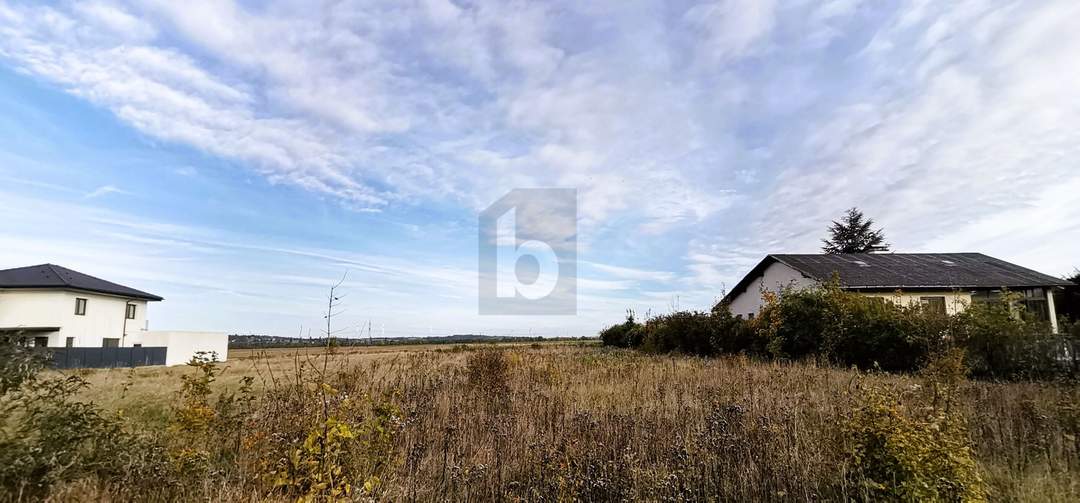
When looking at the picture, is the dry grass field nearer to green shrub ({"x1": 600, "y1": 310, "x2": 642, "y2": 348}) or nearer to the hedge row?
the hedge row

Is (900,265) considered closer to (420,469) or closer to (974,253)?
(974,253)

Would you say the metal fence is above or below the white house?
below

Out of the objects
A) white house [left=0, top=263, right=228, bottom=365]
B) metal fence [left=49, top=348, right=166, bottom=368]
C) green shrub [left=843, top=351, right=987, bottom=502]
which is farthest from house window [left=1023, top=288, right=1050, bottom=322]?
metal fence [left=49, top=348, right=166, bottom=368]

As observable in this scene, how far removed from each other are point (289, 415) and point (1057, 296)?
30.6 metres

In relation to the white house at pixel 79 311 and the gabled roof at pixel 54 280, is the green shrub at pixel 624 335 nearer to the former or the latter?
the white house at pixel 79 311

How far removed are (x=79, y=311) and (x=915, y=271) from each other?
153ft

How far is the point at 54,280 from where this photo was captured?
28.9 meters

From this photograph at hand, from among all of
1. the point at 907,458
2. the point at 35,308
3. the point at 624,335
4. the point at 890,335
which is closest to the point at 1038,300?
the point at 890,335

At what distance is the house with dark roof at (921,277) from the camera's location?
18578 millimetres

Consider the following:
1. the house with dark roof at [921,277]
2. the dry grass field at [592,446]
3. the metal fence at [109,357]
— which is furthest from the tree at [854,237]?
the metal fence at [109,357]

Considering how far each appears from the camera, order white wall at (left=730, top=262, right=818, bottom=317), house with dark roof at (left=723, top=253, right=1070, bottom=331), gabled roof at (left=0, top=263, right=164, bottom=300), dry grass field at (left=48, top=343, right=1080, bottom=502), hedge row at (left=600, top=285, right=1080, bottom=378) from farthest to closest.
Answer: gabled roof at (left=0, top=263, right=164, bottom=300), white wall at (left=730, top=262, right=818, bottom=317), house with dark roof at (left=723, top=253, right=1070, bottom=331), hedge row at (left=600, top=285, right=1080, bottom=378), dry grass field at (left=48, top=343, right=1080, bottom=502)

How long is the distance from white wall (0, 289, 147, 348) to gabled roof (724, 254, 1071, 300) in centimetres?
4067

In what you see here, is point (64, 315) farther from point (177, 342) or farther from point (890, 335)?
point (890, 335)

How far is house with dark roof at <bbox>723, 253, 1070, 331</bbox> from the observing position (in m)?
18.6
